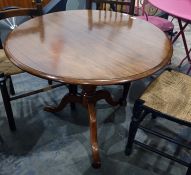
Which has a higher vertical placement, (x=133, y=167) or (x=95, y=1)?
(x=95, y=1)

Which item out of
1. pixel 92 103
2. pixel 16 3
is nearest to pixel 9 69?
pixel 92 103

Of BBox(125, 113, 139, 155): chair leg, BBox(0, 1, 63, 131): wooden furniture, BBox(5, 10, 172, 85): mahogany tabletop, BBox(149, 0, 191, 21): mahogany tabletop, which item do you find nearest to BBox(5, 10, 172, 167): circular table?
BBox(5, 10, 172, 85): mahogany tabletop

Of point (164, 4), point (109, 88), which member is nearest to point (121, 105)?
point (109, 88)

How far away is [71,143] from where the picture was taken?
174cm

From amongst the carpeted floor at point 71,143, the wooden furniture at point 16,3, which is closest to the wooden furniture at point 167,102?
the carpeted floor at point 71,143

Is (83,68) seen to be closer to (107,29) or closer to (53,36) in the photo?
(53,36)

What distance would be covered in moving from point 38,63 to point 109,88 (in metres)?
1.25

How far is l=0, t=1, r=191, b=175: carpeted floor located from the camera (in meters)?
1.57

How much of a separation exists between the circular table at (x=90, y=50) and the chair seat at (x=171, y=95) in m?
0.27

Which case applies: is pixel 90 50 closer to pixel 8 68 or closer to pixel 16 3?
pixel 8 68

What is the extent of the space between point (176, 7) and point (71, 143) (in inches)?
55.4

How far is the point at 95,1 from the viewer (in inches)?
82.5

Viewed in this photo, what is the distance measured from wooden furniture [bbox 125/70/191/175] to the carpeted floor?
159 mm

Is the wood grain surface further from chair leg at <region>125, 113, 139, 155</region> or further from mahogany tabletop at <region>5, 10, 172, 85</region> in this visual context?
chair leg at <region>125, 113, 139, 155</region>
